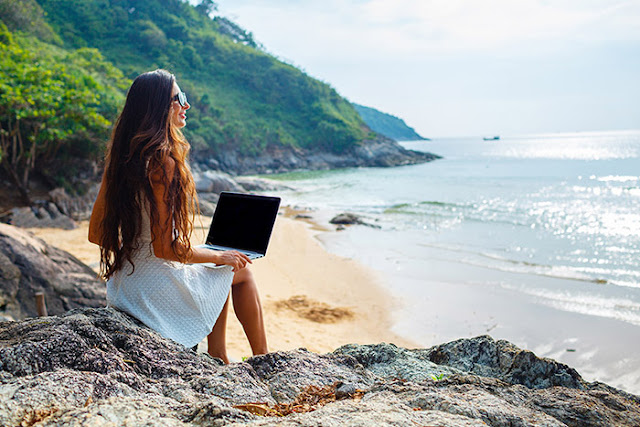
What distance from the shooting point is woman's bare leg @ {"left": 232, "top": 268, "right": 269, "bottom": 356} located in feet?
9.21

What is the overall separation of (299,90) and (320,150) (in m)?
11.1

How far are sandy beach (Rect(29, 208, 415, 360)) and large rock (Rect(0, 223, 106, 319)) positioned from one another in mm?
1393

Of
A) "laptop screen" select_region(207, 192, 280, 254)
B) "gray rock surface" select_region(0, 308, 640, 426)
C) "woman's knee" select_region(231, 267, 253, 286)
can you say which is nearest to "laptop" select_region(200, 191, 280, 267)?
"laptop screen" select_region(207, 192, 280, 254)

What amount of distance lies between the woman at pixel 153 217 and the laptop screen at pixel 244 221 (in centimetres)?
49

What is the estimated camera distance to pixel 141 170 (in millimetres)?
2316

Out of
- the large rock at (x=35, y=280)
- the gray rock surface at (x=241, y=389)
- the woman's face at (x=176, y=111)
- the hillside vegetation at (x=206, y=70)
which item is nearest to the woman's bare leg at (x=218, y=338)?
the gray rock surface at (x=241, y=389)

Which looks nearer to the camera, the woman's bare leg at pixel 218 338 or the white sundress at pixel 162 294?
the white sundress at pixel 162 294

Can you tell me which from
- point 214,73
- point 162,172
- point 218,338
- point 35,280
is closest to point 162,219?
point 162,172

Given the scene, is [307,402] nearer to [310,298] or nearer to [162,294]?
[162,294]

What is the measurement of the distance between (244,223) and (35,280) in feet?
9.86

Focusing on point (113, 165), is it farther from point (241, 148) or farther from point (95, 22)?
point (95, 22)

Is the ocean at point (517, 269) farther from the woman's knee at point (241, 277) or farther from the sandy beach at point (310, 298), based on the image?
the woman's knee at point (241, 277)

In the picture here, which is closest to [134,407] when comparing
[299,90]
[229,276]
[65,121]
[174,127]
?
[229,276]

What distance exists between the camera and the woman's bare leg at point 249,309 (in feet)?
9.21
